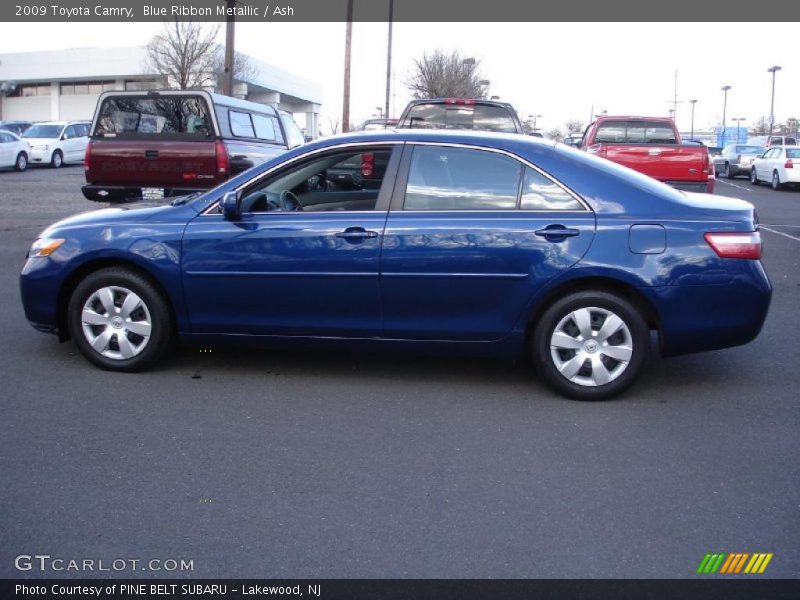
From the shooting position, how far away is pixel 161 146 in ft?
38.4

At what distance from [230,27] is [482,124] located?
1238cm

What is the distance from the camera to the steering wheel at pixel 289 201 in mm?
5938

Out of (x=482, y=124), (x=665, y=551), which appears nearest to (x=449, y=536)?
(x=665, y=551)

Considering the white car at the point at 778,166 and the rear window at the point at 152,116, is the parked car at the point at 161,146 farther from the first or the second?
the white car at the point at 778,166

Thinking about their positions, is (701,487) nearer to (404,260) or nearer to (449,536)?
(449,536)

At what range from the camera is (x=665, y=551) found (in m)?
3.54

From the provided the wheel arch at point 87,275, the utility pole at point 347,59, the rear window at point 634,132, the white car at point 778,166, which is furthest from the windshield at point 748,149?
the wheel arch at point 87,275

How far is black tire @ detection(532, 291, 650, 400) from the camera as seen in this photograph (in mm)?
5340

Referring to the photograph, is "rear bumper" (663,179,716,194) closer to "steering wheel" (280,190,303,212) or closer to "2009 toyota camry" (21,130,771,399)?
"2009 toyota camry" (21,130,771,399)

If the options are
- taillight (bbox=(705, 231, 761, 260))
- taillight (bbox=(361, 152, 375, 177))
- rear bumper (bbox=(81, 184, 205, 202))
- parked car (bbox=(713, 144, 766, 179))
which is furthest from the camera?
parked car (bbox=(713, 144, 766, 179))

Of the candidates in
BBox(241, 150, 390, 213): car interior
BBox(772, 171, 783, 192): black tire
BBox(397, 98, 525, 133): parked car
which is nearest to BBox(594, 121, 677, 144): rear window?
BBox(397, 98, 525, 133): parked car

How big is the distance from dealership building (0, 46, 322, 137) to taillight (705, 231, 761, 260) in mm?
52643

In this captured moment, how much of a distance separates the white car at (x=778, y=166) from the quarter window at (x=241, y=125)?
2022 cm
